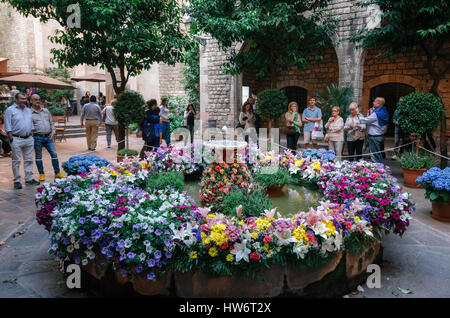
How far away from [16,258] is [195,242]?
7.30 ft

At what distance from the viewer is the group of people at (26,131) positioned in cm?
645

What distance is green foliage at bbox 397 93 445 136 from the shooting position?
723cm

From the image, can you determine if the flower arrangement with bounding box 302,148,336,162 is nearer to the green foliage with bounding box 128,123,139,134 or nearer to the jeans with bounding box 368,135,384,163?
the jeans with bounding box 368,135,384,163

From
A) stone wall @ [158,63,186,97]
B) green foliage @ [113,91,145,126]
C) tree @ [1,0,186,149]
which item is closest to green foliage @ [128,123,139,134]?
stone wall @ [158,63,186,97]

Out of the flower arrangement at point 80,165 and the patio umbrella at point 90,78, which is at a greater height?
the patio umbrella at point 90,78

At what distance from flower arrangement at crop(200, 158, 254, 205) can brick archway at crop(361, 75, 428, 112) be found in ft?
36.0

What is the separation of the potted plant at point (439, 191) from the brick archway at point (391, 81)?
8.93m

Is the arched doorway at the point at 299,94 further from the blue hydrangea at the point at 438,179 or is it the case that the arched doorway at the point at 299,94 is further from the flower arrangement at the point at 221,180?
the flower arrangement at the point at 221,180

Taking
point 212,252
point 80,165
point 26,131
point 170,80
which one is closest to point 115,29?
point 26,131

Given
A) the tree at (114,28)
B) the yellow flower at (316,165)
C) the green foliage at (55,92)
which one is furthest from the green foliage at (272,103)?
the green foliage at (55,92)

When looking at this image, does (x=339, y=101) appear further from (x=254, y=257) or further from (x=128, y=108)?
(x=254, y=257)

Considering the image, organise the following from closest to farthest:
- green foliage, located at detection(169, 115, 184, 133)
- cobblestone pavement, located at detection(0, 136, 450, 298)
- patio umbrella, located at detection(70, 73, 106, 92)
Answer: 1. cobblestone pavement, located at detection(0, 136, 450, 298)
2. green foliage, located at detection(169, 115, 184, 133)
3. patio umbrella, located at detection(70, 73, 106, 92)

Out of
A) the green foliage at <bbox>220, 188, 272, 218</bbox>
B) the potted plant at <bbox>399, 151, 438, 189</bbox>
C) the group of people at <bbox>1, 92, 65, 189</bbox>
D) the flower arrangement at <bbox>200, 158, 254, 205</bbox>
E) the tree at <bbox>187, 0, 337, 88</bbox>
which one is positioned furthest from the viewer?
the tree at <bbox>187, 0, 337, 88</bbox>

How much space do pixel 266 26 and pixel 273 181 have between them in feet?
23.3
